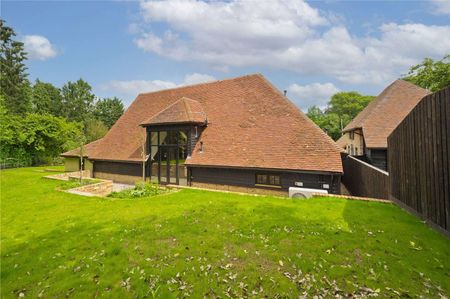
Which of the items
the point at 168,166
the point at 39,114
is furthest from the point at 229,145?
the point at 39,114

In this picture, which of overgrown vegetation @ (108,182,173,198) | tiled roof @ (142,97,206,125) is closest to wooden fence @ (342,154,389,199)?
tiled roof @ (142,97,206,125)

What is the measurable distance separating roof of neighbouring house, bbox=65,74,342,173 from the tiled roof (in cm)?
17

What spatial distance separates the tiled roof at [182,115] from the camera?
16344 millimetres

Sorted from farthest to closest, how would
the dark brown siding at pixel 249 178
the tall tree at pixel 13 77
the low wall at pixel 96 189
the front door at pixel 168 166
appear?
the tall tree at pixel 13 77
the front door at pixel 168 166
the low wall at pixel 96 189
the dark brown siding at pixel 249 178

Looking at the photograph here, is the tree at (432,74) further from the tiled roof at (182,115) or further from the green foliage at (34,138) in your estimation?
the green foliage at (34,138)

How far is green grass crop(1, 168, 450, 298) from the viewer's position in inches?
178

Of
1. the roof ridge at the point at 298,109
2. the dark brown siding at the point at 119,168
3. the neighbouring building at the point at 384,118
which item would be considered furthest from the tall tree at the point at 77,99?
the neighbouring building at the point at 384,118

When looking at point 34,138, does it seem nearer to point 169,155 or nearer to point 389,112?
point 169,155

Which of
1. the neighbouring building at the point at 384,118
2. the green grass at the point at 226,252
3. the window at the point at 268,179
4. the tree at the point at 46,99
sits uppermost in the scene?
the tree at the point at 46,99

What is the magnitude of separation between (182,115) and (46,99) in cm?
5770

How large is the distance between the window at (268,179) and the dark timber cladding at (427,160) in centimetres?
589

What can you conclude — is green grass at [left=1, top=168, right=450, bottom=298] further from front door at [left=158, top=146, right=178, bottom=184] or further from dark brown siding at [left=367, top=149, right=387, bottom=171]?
dark brown siding at [left=367, top=149, right=387, bottom=171]

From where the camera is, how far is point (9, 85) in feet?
144

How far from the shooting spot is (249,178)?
14227 mm
